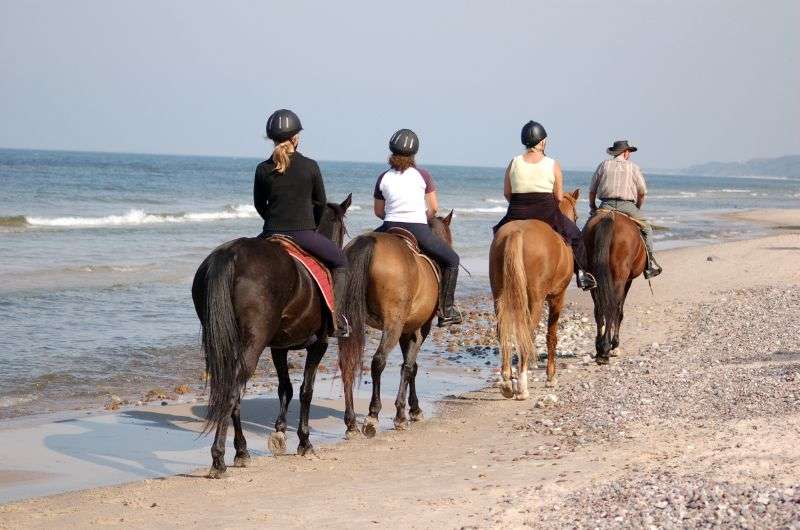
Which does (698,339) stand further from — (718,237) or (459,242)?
(718,237)

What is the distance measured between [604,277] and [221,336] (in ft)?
21.4

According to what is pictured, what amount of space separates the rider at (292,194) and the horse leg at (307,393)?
280mm

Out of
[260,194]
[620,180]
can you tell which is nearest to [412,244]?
[260,194]

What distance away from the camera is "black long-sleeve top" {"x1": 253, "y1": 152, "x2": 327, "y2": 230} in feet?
26.9

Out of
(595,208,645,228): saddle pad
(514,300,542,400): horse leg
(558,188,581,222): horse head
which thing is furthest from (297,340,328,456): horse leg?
(595,208,645,228): saddle pad

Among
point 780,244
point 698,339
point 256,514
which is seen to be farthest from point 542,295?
point 780,244

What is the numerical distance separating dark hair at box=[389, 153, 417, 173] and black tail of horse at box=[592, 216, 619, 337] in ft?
12.1

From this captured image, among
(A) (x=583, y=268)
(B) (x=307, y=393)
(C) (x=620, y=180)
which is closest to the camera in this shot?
(B) (x=307, y=393)

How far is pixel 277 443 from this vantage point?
8492 mm

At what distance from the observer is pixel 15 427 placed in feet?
A: 30.8

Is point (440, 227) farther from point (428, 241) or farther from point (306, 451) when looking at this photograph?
point (306, 451)

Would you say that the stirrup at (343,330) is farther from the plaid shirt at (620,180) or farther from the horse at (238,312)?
the plaid shirt at (620,180)

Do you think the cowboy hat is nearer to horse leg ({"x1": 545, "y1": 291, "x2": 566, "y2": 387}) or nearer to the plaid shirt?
the plaid shirt

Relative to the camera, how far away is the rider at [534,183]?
35.2 feet
